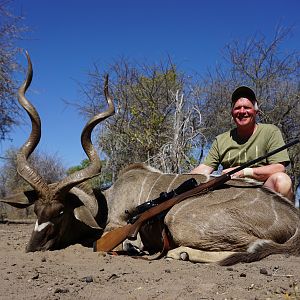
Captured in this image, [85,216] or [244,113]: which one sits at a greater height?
[244,113]

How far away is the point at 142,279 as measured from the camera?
2.87 m

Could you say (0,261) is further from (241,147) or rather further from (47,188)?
(241,147)

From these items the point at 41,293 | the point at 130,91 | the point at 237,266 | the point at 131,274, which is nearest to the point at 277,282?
the point at 237,266

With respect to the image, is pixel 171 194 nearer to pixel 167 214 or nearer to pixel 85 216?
pixel 167 214

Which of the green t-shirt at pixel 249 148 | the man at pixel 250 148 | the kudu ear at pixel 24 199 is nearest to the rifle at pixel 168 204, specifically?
the man at pixel 250 148

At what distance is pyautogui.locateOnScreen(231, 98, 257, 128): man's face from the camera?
4.54m

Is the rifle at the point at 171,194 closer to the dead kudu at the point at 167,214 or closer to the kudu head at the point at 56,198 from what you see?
the dead kudu at the point at 167,214

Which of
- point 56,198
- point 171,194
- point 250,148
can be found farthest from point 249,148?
point 56,198

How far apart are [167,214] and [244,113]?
1.30 m

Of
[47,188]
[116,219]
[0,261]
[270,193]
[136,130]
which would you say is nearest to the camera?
[0,261]

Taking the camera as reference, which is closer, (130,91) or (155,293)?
(155,293)

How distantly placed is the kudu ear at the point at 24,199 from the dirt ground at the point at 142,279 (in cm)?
70

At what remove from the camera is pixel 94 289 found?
2.67m

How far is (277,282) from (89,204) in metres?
2.41
